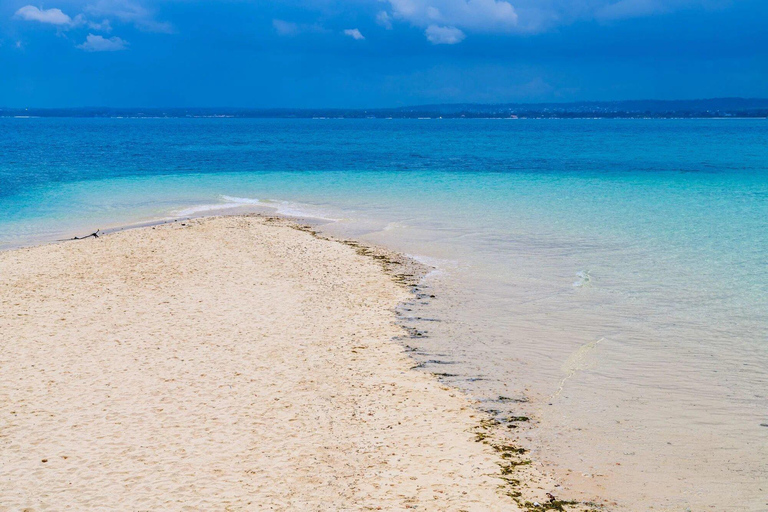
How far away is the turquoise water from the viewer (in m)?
8.12

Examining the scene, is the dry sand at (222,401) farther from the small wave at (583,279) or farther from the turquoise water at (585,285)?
the small wave at (583,279)

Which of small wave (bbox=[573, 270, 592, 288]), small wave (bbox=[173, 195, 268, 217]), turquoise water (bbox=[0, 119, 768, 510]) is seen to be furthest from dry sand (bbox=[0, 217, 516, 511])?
small wave (bbox=[173, 195, 268, 217])

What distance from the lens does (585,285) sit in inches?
615

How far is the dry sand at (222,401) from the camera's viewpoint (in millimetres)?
6930

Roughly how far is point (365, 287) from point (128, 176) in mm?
32962

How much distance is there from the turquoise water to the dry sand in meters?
1.31

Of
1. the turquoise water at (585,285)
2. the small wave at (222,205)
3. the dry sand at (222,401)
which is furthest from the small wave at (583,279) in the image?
the small wave at (222,205)

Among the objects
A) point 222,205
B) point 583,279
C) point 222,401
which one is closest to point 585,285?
point 583,279

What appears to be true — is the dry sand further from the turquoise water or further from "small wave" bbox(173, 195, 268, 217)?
"small wave" bbox(173, 195, 268, 217)

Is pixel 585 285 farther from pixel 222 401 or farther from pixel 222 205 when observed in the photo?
pixel 222 205

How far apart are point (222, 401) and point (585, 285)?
9766mm

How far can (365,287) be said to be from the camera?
596 inches

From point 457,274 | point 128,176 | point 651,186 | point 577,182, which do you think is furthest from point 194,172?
point 457,274

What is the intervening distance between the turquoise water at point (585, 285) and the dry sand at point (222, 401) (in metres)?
1.31
